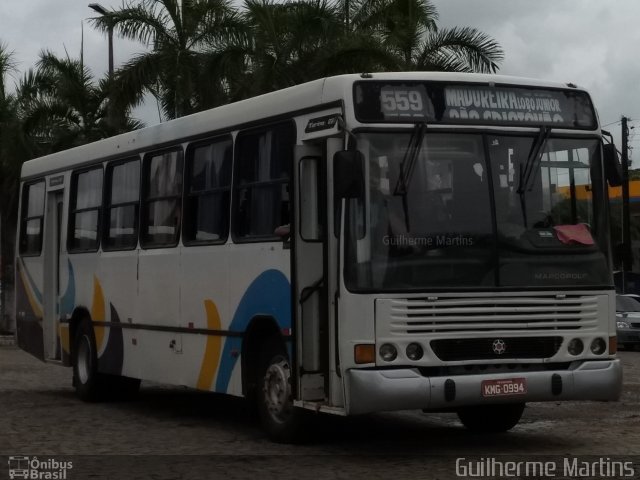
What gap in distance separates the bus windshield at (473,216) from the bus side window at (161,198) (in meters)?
3.55

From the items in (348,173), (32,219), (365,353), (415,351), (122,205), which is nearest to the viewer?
(348,173)

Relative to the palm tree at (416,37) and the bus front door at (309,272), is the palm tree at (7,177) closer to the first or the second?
the palm tree at (416,37)

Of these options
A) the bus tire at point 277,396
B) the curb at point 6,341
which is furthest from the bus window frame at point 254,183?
the curb at point 6,341

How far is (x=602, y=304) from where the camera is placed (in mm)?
11023

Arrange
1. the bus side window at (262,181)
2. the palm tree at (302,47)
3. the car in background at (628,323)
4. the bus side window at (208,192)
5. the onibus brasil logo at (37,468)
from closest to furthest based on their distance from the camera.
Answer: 1. the onibus brasil logo at (37,468)
2. the bus side window at (262,181)
3. the bus side window at (208,192)
4. the palm tree at (302,47)
5. the car in background at (628,323)

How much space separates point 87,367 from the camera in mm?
16094

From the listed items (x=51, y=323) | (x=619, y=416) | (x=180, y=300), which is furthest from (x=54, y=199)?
(x=619, y=416)

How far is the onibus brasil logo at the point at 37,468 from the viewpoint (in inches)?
376

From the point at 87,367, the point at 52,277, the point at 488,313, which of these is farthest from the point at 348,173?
the point at 52,277

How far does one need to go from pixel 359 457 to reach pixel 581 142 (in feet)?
10.7

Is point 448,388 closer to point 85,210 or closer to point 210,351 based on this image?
point 210,351

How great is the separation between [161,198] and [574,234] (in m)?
4.83

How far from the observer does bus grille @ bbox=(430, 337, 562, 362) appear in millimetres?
10414

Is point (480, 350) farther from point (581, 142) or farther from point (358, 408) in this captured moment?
point (581, 142)
